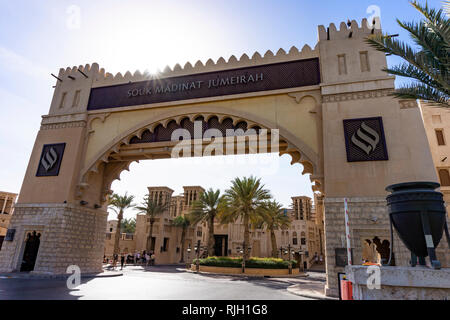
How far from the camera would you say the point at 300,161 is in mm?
12266

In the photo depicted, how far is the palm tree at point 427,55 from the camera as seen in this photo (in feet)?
21.7

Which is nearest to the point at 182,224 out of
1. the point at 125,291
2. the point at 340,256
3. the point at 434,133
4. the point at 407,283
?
the point at 434,133

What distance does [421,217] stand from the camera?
4438mm

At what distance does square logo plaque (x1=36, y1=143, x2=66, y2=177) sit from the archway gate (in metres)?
0.06

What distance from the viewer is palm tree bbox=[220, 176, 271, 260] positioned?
25.8 m

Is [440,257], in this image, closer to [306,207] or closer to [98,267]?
[98,267]

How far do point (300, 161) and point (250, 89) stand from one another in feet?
13.5

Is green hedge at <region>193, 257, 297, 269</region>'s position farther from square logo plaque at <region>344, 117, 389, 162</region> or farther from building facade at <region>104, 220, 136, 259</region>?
building facade at <region>104, 220, 136, 259</region>

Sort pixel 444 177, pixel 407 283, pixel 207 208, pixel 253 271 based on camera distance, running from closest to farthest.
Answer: pixel 407 283, pixel 444 177, pixel 253 271, pixel 207 208

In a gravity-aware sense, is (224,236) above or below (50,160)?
below

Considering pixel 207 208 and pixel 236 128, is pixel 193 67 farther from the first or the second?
pixel 207 208

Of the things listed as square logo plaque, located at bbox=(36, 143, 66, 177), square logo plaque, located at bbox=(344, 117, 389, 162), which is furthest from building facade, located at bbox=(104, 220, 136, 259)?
square logo plaque, located at bbox=(344, 117, 389, 162)

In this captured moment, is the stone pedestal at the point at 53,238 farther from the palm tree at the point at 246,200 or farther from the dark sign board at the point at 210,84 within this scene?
the palm tree at the point at 246,200

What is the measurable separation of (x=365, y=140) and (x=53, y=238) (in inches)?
566
